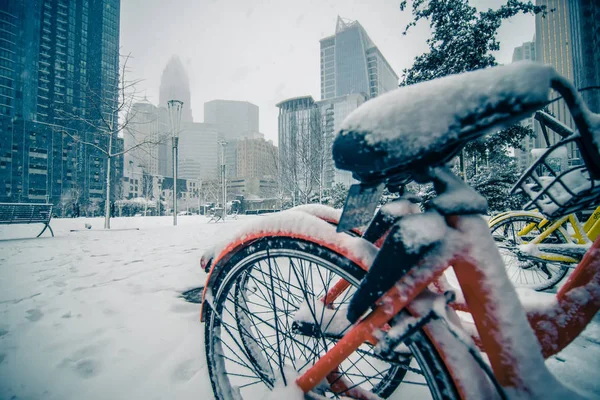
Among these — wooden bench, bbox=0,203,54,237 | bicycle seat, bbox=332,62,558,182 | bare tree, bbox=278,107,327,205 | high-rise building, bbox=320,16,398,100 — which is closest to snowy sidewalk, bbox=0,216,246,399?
bicycle seat, bbox=332,62,558,182

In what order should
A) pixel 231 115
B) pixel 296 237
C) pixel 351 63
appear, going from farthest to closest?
1. pixel 231 115
2. pixel 351 63
3. pixel 296 237

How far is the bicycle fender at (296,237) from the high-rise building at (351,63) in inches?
4097

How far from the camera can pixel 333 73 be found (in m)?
102

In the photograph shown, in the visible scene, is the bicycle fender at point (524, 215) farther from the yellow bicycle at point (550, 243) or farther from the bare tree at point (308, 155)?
the bare tree at point (308, 155)

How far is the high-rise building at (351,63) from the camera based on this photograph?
96.6 meters

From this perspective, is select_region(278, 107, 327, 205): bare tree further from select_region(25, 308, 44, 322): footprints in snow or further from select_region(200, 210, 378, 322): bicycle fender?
select_region(200, 210, 378, 322): bicycle fender

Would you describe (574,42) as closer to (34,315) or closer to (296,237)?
(296,237)

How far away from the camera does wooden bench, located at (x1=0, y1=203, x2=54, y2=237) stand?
628 centimetres

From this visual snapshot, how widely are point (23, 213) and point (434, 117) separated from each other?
9842mm

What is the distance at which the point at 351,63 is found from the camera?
97688 mm

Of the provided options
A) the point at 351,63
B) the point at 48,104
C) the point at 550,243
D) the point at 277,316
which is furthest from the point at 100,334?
the point at 351,63

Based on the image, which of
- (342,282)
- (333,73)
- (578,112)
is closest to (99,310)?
(342,282)

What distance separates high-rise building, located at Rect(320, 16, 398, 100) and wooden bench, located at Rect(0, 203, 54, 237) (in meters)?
101

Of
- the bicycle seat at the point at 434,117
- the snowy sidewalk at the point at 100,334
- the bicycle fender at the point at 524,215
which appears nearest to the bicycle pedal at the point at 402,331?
the bicycle seat at the point at 434,117
